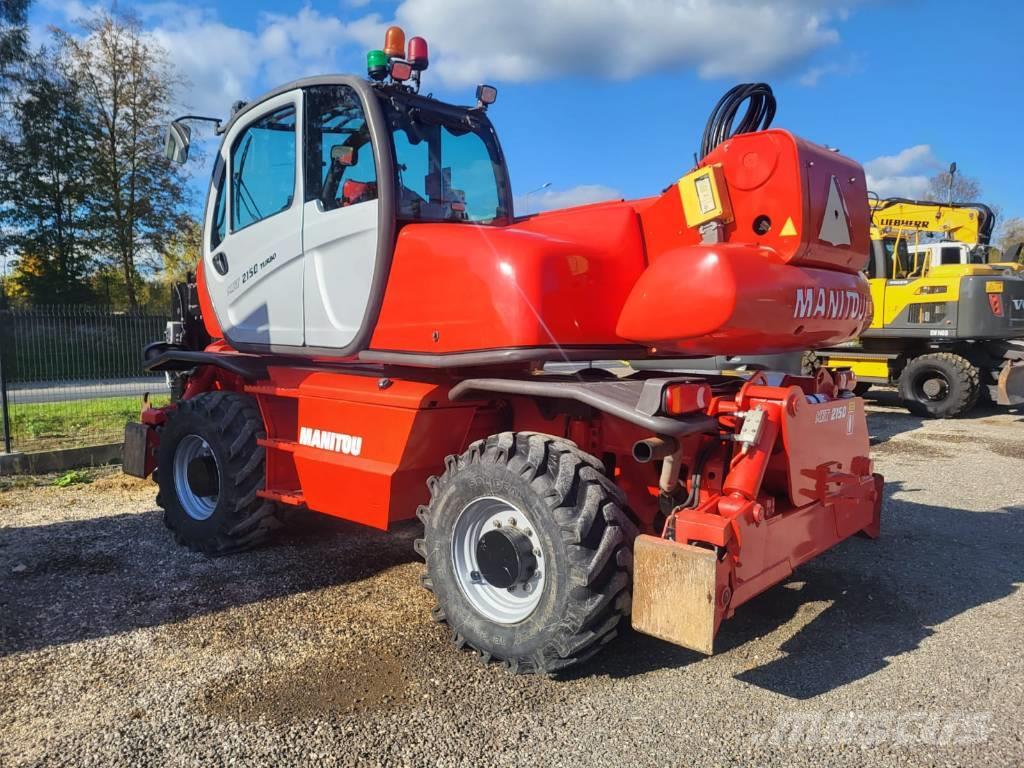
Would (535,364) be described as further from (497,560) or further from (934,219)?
(934,219)

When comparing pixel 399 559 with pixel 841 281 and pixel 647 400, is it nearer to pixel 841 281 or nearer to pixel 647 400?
pixel 647 400

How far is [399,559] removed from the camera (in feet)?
17.2

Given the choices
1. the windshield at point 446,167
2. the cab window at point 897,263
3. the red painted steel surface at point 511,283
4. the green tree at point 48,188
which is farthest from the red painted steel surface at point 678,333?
the green tree at point 48,188

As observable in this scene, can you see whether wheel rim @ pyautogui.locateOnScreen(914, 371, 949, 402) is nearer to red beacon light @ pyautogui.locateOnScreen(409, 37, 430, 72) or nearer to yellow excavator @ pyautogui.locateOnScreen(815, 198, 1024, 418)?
yellow excavator @ pyautogui.locateOnScreen(815, 198, 1024, 418)

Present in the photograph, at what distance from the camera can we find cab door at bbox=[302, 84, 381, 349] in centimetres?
427

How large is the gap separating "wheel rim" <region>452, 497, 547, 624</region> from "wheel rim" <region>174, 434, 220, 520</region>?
2.41 metres

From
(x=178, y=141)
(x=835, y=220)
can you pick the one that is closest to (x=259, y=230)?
(x=178, y=141)

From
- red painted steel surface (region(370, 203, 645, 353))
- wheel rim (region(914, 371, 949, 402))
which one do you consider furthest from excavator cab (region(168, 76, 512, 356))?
wheel rim (region(914, 371, 949, 402))

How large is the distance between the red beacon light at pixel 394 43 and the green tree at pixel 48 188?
2209 cm

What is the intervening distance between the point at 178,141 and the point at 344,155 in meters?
1.58

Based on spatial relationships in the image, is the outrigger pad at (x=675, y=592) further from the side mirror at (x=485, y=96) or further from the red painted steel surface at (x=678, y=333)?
the side mirror at (x=485, y=96)

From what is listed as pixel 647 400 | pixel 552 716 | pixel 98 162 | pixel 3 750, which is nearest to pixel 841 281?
pixel 647 400

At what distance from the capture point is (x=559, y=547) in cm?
339

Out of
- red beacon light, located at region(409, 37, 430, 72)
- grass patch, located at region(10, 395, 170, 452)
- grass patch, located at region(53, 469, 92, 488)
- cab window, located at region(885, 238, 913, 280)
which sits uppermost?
red beacon light, located at region(409, 37, 430, 72)
